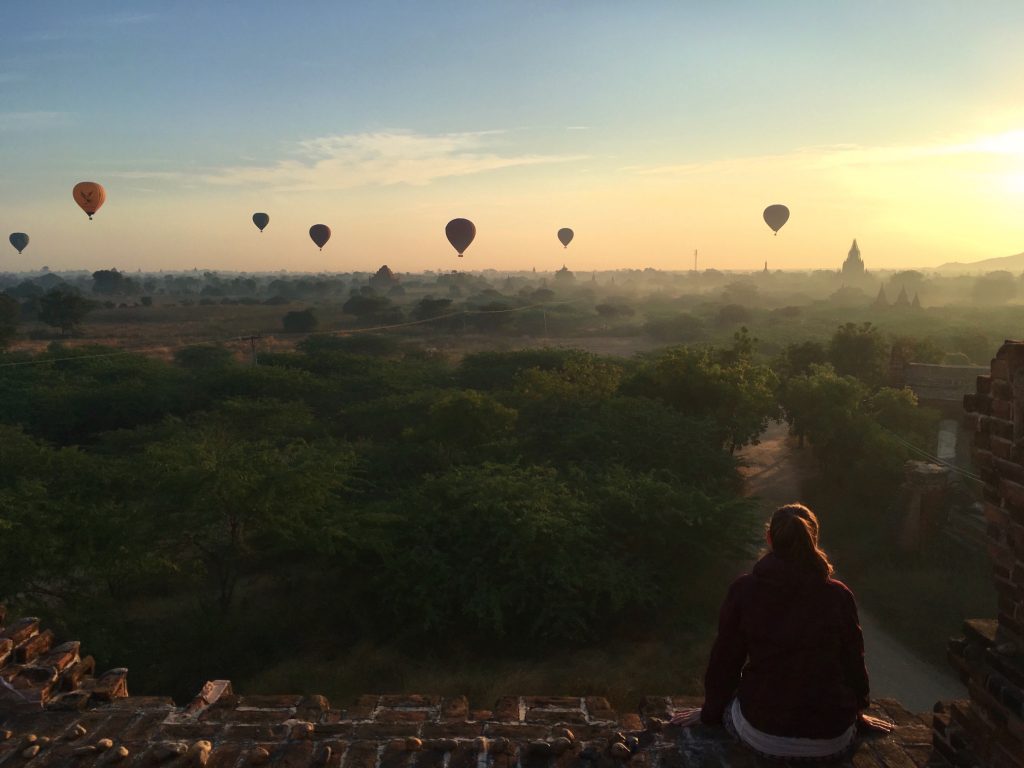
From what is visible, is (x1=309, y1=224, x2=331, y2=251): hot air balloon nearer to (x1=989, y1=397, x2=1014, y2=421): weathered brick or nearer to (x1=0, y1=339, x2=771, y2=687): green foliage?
(x1=0, y1=339, x2=771, y2=687): green foliage

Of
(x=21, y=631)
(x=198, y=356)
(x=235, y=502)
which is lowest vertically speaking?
(x=198, y=356)

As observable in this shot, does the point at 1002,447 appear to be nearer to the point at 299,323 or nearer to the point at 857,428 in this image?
the point at 857,428

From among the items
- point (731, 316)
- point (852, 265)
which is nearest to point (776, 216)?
point (731, 316)

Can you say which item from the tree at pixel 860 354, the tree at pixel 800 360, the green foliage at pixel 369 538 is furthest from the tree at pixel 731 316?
the green foliage at pixel 369 538

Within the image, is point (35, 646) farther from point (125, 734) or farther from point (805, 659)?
point (805, 659)

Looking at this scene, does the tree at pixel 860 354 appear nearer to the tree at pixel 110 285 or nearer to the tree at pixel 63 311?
the tree at pixel 63 311

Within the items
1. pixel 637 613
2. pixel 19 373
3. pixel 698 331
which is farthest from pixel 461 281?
pixel 637 613

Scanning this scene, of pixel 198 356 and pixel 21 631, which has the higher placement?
pixel 21 631
